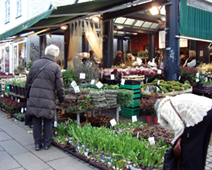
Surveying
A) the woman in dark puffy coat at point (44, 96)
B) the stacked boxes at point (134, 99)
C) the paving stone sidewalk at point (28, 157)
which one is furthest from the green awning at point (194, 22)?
the paving stone sidewalk at point (28, 157)

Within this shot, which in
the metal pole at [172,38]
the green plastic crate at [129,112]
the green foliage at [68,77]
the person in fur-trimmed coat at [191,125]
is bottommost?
the green plastic crate at [129,112]

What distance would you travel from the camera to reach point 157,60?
1279 cm

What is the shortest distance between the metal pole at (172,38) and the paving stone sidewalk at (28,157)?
17.0ft

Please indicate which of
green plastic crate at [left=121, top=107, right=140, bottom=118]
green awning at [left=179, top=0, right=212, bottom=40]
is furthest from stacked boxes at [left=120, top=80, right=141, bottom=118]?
green awning at [left=179, top=0, right=212, bottom=40]

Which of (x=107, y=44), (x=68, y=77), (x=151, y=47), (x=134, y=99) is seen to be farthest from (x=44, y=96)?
(x=151, y=47)

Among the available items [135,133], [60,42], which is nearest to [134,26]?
[60,42]

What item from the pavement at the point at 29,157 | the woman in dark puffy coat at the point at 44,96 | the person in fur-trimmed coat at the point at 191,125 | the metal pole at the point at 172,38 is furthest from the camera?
the metal pole at the point at 172,38

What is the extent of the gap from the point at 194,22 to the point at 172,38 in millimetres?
1442

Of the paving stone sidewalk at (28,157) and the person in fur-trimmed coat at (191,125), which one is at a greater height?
the person in fur-trimmed coat at (191,125)

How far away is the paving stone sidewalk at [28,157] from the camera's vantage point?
3535 millimetres

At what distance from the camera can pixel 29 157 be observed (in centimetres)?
392

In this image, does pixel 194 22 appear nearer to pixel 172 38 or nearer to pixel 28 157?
pixel 172 38

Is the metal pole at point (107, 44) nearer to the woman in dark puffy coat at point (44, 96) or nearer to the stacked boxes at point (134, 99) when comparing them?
the stacked boxes at point (134, 99)

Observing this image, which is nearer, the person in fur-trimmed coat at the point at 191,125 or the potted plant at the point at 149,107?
the person in fur-trimmed coat at the point at 191,125
